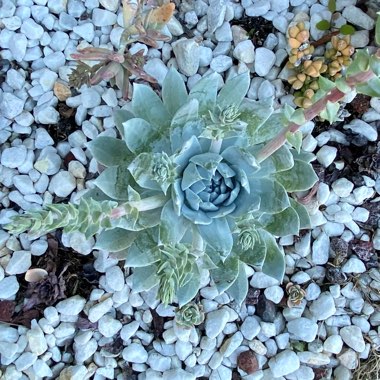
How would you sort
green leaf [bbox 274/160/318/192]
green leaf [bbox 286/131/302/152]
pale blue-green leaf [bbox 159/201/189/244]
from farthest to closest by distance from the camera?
green leaf [bbox 274/160/318/192], pale blue-green leaf [bbox 159/201/189/244], green leaf [bbox 286/131/302/152]

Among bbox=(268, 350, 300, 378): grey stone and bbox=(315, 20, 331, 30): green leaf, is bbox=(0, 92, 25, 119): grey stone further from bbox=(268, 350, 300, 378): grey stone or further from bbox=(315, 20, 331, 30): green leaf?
bbox=(268, 350, 300, 378): grey stone

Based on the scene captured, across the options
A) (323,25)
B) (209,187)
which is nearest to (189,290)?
(209,187)

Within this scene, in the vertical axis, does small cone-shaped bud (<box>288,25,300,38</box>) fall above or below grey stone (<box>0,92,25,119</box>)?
above

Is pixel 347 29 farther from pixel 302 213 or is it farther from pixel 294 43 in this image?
pixel 302 213

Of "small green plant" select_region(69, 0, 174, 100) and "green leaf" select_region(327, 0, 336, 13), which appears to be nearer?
"small green plant" select_region(69, 0, 174, 100)

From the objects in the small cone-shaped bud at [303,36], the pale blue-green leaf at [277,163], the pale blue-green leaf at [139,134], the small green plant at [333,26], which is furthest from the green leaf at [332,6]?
the pale blue-green leaf at [139,134]

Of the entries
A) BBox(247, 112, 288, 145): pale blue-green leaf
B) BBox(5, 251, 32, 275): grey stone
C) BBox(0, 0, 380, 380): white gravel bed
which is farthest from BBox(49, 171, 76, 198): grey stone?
BBox(247, 112, 288, 145): pale blue-green leaf

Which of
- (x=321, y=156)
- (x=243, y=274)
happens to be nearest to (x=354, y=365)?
(x=243, y=274)

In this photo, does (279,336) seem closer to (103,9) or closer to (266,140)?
(266,140)
